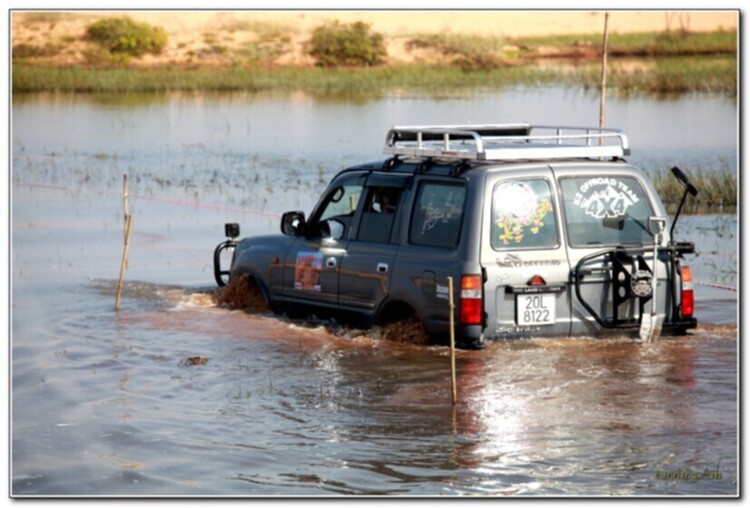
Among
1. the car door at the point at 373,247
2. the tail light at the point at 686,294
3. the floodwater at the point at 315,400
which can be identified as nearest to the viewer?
the floodwater at the point at 315,400

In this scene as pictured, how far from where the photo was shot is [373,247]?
1335cm

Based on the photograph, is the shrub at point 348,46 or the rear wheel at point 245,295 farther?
the shrub at point 348,46

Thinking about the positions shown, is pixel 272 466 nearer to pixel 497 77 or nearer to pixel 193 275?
pixel 193 275

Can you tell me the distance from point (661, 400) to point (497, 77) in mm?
47263

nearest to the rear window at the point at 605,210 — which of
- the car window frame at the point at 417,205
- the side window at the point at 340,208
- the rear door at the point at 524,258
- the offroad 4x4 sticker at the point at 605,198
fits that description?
the offroad 4x4 sticker at the point at 605,198

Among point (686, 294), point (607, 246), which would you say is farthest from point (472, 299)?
point (686, 294)

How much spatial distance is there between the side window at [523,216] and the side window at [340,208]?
1.76 m

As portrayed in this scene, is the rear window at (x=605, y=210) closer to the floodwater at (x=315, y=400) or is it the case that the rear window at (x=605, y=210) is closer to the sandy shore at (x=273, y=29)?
the floodwater at (x=315, y=400)

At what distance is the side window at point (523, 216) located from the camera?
12.4 m

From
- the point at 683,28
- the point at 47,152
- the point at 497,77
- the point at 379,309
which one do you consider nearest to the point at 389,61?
the point at 497,77

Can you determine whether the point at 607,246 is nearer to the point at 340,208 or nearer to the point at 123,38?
the point at 340,208

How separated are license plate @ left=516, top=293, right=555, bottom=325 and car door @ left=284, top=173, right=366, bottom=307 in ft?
6.53

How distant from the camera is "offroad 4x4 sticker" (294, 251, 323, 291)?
1400 centimetres

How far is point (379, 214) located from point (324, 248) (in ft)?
2.53
